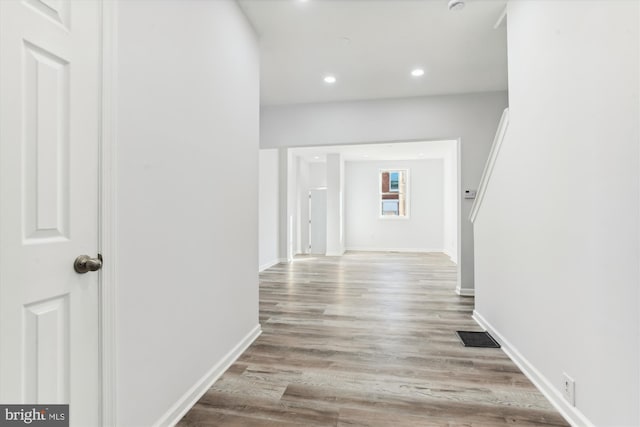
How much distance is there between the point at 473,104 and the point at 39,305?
4.70 metres

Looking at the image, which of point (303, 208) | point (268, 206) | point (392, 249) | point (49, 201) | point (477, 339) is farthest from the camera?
point (392, 249)

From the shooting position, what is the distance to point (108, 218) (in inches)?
45.8

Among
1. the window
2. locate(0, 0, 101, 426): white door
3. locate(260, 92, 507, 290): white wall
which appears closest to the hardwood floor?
locate(0, 0, 101, 426): white door

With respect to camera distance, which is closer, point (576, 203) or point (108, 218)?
point (108, 218)

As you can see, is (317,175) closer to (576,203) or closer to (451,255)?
(451,255)

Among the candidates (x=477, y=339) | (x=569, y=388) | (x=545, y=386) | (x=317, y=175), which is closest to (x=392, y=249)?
(x=317, y=175)

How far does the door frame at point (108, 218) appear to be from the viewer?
114 centimetres

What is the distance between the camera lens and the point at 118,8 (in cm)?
119

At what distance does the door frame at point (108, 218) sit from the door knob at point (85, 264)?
0.16 ft

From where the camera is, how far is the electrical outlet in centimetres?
147

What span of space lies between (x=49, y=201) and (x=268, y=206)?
18.2 feet

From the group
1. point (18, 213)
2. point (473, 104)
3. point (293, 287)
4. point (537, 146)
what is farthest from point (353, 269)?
point (18, 213)

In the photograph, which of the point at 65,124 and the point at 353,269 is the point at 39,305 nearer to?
the point at 65,124

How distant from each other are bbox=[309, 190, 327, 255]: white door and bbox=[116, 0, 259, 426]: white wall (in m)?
6.32
